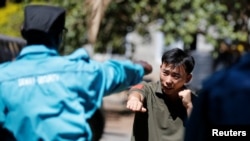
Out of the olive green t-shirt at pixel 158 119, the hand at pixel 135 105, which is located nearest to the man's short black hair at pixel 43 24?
the hand at pixel 135 105

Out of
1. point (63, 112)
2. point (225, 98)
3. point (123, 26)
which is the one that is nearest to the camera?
point (225, 98)

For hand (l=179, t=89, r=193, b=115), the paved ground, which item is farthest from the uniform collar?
the paved ground

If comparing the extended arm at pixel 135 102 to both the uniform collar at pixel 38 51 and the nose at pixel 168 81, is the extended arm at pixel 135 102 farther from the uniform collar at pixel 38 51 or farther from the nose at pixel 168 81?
the uniform collar at pixel 38 51

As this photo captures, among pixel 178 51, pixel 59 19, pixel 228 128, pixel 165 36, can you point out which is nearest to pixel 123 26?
pixel 165 36

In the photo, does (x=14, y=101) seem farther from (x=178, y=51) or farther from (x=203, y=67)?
(x=203, y=67)

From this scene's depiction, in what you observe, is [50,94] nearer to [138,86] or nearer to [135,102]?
[135,102]

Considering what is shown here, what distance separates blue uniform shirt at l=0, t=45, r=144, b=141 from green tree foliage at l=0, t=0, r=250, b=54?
827cm

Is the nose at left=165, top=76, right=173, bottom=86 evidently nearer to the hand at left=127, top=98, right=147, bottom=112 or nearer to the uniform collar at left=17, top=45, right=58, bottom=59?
the hand at left=127, top=98, right=147, bottom=112

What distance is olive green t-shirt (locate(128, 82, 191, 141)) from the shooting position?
4.07 metres

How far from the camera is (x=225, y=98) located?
2.29 metres

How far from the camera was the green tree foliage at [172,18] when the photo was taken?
457 inches

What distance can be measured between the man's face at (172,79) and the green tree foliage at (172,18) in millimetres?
7387

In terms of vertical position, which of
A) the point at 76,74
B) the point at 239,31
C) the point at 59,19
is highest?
the point at 239,31

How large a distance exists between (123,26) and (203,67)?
293cm
